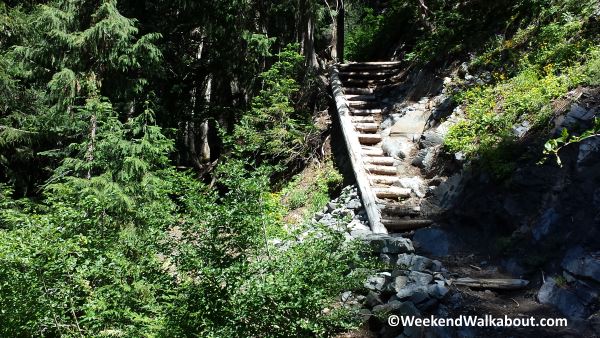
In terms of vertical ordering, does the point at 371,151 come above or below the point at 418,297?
above

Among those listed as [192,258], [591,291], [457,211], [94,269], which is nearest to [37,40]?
[94,269]

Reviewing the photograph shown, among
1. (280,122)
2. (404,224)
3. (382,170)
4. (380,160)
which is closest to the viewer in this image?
(404,224)

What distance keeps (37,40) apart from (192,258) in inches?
317

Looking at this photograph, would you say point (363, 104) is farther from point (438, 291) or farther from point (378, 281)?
point (438, 291)

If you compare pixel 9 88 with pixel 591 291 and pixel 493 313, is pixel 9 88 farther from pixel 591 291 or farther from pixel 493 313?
pixel 591 291

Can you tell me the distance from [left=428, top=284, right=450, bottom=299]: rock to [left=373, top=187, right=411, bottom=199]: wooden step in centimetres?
281

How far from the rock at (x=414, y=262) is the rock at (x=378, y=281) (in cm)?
22

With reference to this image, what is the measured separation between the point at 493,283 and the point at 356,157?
4.15m

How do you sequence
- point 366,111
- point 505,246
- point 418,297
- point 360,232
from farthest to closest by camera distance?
point 366,111 → point 360,232 → point 505,246 → point 418,297

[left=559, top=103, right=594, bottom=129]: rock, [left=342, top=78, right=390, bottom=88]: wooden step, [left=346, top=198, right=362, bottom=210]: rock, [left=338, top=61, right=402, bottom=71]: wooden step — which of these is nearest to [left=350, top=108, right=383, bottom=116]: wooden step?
[left=342, top=78, right=390, bottom=88]: wooden step

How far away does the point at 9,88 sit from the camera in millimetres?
10312

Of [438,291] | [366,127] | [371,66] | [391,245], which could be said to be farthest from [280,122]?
[438,291]

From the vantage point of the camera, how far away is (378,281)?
5.88m

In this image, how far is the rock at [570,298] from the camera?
4.87 metres
